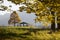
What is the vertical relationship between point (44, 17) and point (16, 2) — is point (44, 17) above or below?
below

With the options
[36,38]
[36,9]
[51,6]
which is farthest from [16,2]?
[36,38]

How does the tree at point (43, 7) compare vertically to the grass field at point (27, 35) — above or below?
above

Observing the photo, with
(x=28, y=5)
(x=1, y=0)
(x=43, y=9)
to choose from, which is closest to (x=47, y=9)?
(x=43, y=9)

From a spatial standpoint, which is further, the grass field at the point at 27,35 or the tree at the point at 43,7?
the tree at the point at 43,7

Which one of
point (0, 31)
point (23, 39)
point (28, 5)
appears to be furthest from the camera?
point (28, 5)

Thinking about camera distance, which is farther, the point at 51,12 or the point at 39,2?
the point at 51,12

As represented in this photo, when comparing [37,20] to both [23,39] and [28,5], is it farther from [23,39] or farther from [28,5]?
[23,39]

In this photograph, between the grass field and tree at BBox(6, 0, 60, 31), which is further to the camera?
tree at BBox(6, 0, 60, 31)

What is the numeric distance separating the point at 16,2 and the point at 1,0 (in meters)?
2.09

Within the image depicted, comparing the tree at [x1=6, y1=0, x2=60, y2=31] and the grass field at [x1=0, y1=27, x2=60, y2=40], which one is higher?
the tree at [x1=6, y1=0, x2=60, y2=31]

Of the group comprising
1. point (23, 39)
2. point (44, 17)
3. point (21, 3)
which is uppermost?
point (21, 3)

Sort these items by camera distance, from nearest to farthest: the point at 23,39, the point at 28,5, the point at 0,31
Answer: the point at 23,39 → the point at 0,31 → the point at 28,5

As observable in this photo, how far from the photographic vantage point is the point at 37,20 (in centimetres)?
2548

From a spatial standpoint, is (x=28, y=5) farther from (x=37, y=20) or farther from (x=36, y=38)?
(x=36, y=38)
